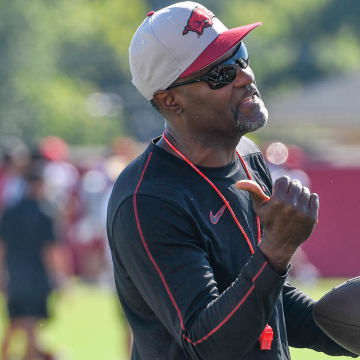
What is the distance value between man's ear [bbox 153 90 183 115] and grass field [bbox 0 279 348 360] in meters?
5.16

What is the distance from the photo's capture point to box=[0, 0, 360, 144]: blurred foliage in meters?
Answer: 38.1

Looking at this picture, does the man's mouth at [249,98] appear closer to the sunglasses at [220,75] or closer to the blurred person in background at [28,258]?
the sunglasses at [220,75]

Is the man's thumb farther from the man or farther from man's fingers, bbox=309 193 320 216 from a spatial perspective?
man's fingers, bbox=309 193 320 216

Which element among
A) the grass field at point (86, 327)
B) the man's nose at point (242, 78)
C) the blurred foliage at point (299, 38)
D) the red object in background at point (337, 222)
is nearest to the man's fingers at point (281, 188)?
the man's nose at point (242, 78)

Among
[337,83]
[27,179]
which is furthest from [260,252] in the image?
[337,83]

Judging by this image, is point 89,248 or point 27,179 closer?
point 27,179

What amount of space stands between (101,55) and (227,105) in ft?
149

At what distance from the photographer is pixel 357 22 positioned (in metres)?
56.6

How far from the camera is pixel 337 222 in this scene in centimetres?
1759

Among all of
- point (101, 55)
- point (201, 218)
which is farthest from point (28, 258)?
Answer: point (101, 55)

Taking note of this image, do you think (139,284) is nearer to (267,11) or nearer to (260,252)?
(260,252)

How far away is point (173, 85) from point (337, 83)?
37264 millimetres

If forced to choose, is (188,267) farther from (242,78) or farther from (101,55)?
(101,55)

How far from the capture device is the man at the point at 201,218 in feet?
10.3
